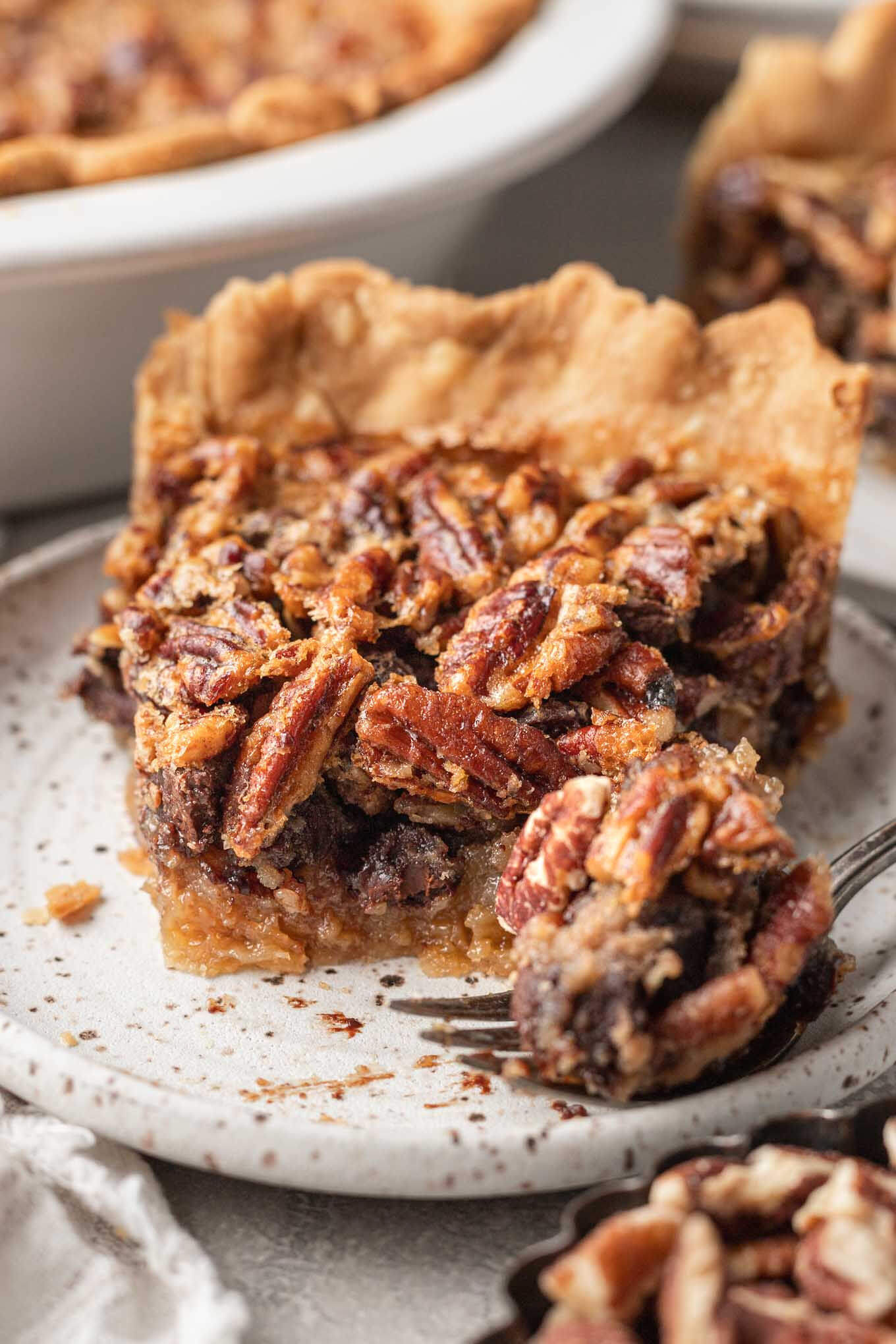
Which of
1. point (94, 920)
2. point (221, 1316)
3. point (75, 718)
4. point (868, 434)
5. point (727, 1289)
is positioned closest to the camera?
point (727, 1289)

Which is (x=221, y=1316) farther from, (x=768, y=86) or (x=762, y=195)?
(x=768, y=86)

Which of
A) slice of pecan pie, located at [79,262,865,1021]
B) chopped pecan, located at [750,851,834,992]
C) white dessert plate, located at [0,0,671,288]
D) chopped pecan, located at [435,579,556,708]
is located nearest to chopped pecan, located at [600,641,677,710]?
slice of pecan pie, located at [79,262,865,1021]

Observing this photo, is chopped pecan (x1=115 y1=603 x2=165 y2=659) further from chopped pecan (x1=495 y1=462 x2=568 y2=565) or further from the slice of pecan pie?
chopped pecan (x1=495 y1=462 x2=568 y2=565)

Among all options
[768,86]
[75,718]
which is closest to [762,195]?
[768,86]

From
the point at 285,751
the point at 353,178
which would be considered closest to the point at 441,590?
the point at 285,751

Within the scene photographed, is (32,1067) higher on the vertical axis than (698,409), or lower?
lower

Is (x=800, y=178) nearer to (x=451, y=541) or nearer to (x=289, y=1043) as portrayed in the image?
(x=451, y=541)

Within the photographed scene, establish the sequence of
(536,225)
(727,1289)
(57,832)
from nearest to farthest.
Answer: (727,1289) < (57,832) < (536,225)
